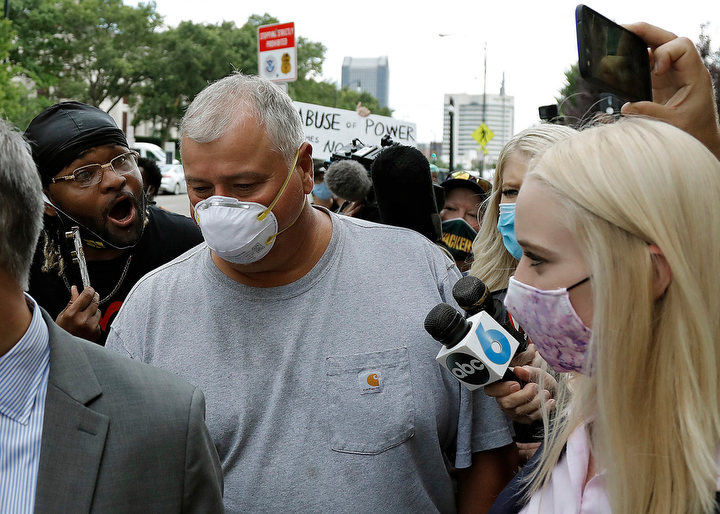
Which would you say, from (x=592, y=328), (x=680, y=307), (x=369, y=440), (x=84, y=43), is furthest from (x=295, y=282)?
(x=84, y=43)

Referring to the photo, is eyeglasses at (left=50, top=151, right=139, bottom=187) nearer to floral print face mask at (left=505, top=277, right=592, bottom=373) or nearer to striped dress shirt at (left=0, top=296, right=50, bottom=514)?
striped dress shirt at (left=0, top=296, right=50, bottom=514)

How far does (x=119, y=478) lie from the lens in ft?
5.13

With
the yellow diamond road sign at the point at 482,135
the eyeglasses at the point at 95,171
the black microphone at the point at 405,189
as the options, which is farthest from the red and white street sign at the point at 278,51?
the yellow diamond road sign at the point at 482,135

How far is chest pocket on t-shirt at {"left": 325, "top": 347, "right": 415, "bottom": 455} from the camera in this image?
207 centimetres

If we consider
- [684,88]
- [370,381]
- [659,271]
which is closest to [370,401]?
[370,381]

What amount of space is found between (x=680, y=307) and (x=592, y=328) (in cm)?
19

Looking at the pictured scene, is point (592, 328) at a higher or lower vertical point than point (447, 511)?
higher

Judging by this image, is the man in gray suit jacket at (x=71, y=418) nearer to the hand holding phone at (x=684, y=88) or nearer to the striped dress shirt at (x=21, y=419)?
the striped dress shirt at (x=21, y=419)

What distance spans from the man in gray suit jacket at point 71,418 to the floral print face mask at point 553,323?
30.8 inches

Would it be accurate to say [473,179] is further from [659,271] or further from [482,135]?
[482,135]

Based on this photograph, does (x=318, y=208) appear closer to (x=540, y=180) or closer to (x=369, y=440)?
(x=369, y=440)

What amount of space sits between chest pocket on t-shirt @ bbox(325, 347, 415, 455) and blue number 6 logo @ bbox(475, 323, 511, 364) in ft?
0.85

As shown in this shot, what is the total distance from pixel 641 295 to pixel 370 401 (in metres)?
0.88

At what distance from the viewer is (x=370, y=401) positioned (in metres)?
2.10
